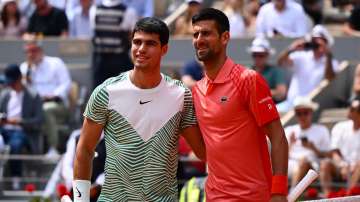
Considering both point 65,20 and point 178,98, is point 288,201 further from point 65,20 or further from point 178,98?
point 65,20

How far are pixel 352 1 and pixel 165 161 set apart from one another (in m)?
11.7

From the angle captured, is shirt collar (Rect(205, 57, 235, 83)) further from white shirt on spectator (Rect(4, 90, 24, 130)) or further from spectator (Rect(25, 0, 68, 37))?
spectator (Rect(25, 0, 68, 37))

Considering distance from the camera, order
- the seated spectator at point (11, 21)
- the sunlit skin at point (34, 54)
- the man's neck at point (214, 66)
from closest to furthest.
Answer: the man's neck at point (214, 66)
the sunlit skin at point (34, 54)
the seated spectator at point (11, 21)

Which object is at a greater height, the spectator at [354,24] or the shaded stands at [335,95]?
the spectator at [354,24]

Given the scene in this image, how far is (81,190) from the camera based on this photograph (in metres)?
7.17

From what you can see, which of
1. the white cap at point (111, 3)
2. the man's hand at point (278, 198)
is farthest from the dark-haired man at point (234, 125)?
the white cap at point (111, 3)

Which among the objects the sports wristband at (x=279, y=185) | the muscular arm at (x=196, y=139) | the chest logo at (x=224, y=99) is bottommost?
the sports wristband at (x=279, y=185)

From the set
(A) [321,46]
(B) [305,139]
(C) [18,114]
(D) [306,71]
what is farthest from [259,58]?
(C) [18,114]

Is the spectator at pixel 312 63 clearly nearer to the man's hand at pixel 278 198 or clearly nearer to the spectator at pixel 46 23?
the spectator at pixel 46 23

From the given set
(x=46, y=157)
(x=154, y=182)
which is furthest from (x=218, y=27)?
(x=46, y=157)

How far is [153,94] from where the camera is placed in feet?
23.5

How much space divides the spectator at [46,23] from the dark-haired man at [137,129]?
35.7ft

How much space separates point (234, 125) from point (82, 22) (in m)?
11.2

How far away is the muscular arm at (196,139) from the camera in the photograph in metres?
7.32
